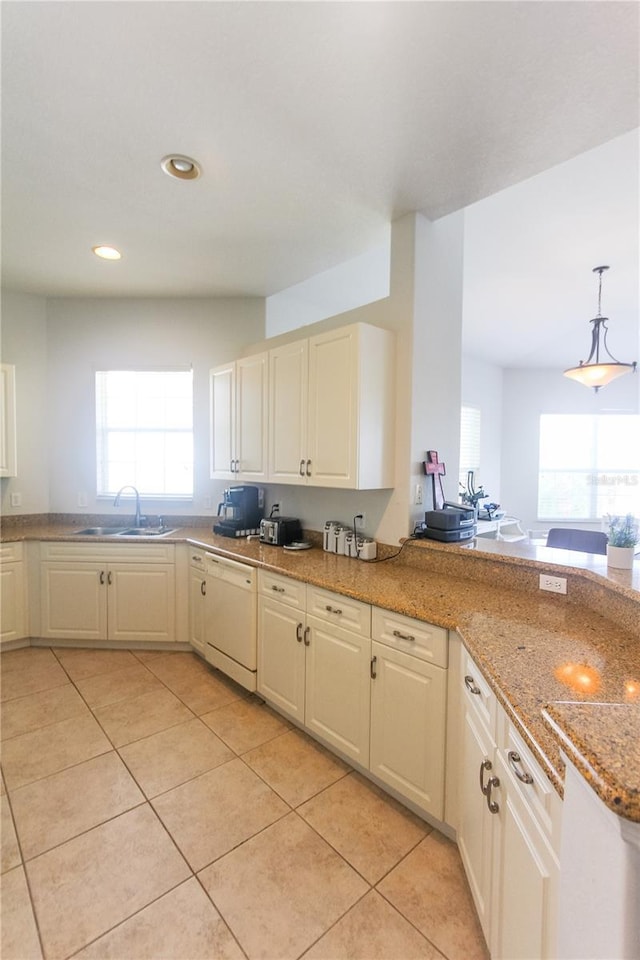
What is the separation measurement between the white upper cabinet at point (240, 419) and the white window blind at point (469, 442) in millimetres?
3626

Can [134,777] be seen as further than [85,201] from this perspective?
No

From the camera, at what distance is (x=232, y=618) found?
2734mm

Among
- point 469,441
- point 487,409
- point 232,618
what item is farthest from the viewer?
point 487,409

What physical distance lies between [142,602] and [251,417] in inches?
66.4

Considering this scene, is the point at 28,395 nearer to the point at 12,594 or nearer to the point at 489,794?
the point at 12,594

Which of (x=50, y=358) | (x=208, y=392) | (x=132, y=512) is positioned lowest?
(x=132, y=512)

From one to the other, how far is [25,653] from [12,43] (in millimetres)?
3641

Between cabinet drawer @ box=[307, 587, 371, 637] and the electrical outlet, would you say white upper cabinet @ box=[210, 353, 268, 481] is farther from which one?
the electrical outlet

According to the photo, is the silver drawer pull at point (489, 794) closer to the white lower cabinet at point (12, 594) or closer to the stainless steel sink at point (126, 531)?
the stainless steel sink at point (126, 531)

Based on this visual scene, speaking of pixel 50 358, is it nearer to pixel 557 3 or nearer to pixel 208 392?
pixel 208 392

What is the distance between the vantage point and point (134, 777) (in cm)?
201

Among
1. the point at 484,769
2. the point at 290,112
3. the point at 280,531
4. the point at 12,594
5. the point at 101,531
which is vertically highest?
the point at 290,112

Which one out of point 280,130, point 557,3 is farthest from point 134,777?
point 557,3

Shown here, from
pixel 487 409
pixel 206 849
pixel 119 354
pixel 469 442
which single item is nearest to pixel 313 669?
pixel 206 849
